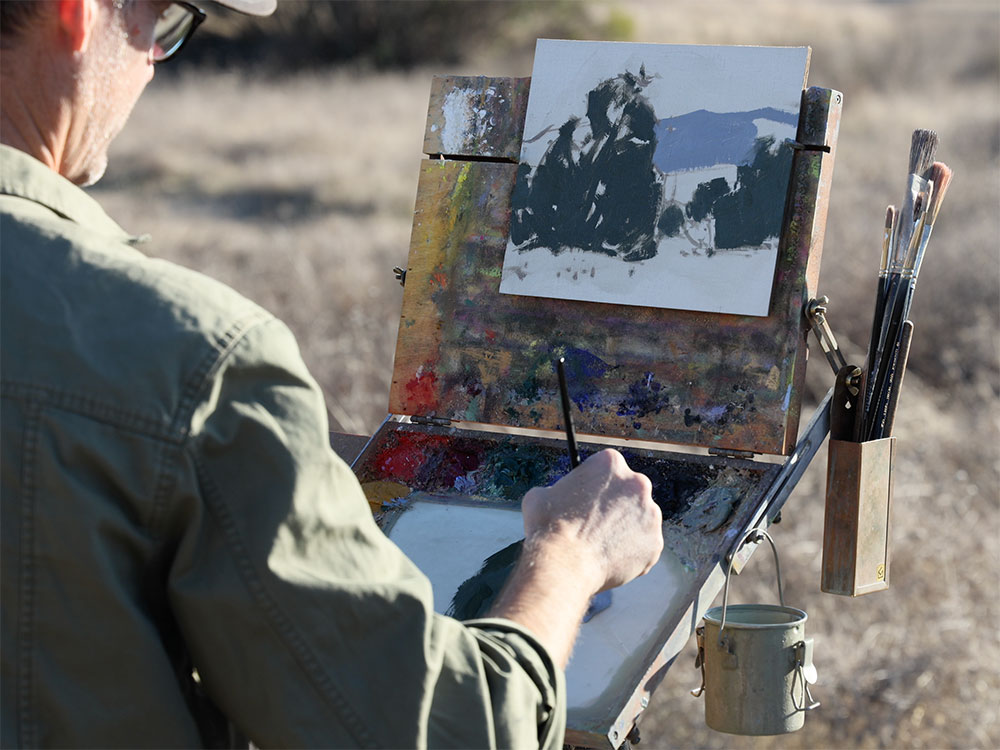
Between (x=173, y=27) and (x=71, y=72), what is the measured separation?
218 mm

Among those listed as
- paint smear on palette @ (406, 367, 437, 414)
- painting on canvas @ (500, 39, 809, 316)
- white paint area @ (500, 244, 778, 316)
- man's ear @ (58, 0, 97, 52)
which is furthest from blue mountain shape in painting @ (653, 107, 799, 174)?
man's ear @ (58, 0, 97, 52)

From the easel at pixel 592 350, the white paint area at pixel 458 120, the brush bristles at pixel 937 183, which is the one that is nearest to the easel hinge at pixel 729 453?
the easel at pixel 592 350

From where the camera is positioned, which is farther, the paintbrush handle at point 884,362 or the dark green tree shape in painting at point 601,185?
the dark green tree shape in painting at point 601,185

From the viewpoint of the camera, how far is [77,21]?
1173 mm

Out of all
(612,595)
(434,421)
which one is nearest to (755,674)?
(612,595)

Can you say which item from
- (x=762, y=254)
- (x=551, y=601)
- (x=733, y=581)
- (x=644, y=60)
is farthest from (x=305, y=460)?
(x=733, y=581)

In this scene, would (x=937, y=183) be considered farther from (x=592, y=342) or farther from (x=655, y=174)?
(x=592, y=342)

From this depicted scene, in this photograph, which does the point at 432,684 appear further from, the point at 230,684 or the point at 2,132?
the point at 2,132

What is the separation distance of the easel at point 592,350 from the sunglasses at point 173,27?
0.85 meters

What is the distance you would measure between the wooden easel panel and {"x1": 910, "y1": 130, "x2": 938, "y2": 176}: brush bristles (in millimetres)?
149

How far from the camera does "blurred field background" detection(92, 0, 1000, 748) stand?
11.4 feet

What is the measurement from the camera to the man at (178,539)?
99 cm

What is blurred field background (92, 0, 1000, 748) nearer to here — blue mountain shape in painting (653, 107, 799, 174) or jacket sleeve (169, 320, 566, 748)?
blue mountain shape in painting (653, 107, 799, 174)

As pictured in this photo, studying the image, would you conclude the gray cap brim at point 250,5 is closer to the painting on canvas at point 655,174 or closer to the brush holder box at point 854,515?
the painting on canvas at point 655,174
